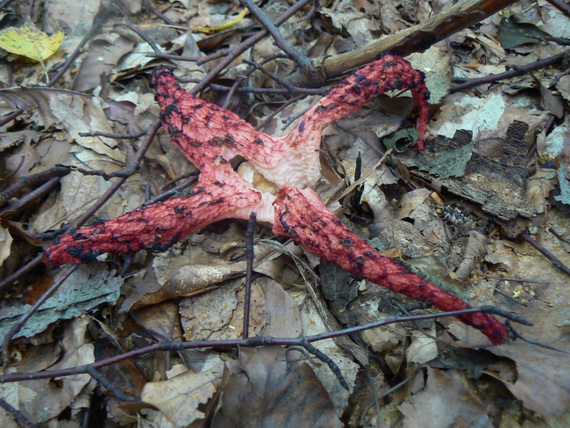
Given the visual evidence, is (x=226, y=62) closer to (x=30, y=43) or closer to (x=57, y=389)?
(x=30, y=43)

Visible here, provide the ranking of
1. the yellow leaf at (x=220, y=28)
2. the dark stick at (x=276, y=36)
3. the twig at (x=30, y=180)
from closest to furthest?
1. the twig at (x=30, y=180)
2. the dark stick at (x=276, y=36)
3. the yellow leaf at (x=220, y=28)

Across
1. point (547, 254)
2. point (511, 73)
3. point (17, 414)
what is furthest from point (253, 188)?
point (511, 73)

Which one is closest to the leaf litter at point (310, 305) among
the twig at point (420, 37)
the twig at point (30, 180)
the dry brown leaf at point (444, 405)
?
the dry brown leaf at point (444, 405)

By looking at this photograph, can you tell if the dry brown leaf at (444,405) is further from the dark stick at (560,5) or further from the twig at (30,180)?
the twig at (30,180)

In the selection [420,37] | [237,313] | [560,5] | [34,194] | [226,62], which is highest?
[560,5]

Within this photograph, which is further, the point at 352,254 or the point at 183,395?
the point at 352,254

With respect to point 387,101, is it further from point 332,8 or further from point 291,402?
point 291,402
